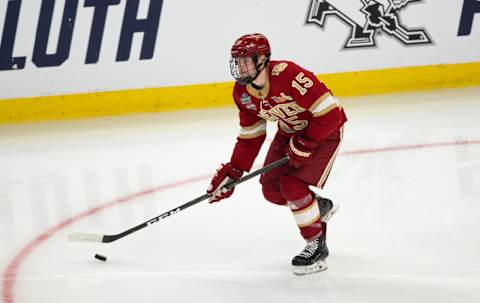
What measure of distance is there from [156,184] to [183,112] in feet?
8.02

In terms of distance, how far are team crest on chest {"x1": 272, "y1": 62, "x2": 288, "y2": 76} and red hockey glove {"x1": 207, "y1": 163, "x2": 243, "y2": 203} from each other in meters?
0.48

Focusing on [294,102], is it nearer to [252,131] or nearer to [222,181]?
[252,131]

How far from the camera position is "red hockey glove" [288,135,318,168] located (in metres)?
3.11

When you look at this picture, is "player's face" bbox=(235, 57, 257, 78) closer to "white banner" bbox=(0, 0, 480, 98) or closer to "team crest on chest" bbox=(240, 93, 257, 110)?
"team crest on chest" bbox=(240, 93, 257, 110)

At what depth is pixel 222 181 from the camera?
3.35 m

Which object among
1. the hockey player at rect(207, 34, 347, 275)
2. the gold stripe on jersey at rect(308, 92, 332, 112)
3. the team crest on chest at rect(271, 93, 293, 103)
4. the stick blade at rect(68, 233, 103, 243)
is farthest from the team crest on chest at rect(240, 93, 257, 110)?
the stick blade at rect(68, 233, 103, 243)

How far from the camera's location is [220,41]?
24.2ft

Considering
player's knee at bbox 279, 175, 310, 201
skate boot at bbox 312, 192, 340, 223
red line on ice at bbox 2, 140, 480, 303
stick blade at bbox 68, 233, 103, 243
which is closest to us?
player's knee at bbox 279, 175, 310, 201

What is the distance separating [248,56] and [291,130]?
450 mm

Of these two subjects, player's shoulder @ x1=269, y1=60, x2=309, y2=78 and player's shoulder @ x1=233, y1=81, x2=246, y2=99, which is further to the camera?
player's shoulder @ x1=233, y1=81, x2=246, y2=99

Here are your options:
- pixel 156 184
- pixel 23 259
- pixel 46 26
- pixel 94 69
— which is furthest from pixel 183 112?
pixel 23 259

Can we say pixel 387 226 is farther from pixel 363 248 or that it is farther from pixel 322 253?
pixel 322 253

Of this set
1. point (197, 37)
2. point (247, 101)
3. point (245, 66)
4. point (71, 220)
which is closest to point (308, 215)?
point (247, 101)

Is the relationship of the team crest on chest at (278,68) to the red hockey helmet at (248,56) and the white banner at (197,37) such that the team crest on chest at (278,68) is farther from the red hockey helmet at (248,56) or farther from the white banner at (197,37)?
the white banner at (197,37)
